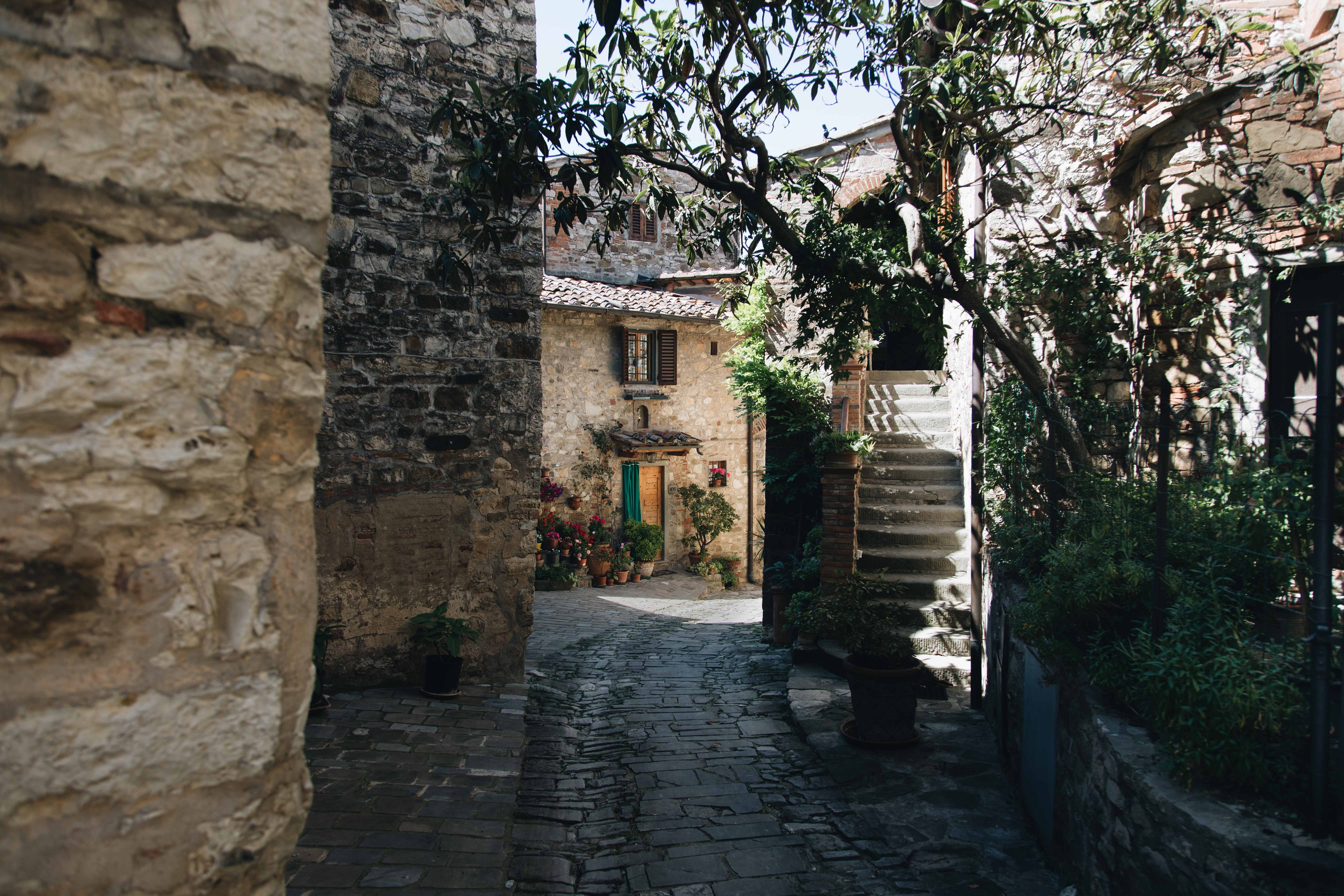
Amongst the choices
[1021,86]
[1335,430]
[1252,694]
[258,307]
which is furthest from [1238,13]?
[258,307]

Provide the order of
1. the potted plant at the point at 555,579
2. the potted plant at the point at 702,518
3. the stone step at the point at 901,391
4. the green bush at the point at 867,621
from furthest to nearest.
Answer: the potted plant at the point at 702,518, the potted plant at the point at 555,579, the stone step at the point at 901,391, the green bush at the point at 867,621

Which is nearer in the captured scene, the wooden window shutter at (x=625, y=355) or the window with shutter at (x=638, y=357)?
the wooden window shutter at (x=625, y=355)

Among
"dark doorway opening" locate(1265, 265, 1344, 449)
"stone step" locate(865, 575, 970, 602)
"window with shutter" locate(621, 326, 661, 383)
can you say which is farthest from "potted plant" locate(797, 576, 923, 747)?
"window with shutter" locate(621, 326, 661, 383)

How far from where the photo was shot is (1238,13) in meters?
4.66

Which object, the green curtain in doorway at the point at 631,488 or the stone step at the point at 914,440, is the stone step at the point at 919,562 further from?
the green curtain in doorway at the point at 631,488

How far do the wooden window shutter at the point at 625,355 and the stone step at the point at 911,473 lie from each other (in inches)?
310

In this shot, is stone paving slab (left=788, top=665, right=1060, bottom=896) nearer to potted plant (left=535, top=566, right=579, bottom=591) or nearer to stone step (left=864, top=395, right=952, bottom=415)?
stone step (left=864, top=395, right=952, bottom=415)

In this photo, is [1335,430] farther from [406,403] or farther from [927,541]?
[927,541]

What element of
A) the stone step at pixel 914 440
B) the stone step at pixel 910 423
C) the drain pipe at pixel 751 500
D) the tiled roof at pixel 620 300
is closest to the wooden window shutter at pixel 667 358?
the tiled roof at pixel 620 300

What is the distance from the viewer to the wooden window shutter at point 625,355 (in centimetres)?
1585

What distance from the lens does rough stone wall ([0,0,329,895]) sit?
3.98 ft

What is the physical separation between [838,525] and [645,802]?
3.50m

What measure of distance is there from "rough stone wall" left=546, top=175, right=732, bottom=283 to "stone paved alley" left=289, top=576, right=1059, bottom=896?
Answer: 41.5ft

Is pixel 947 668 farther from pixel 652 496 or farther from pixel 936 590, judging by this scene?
pixel 652 496
